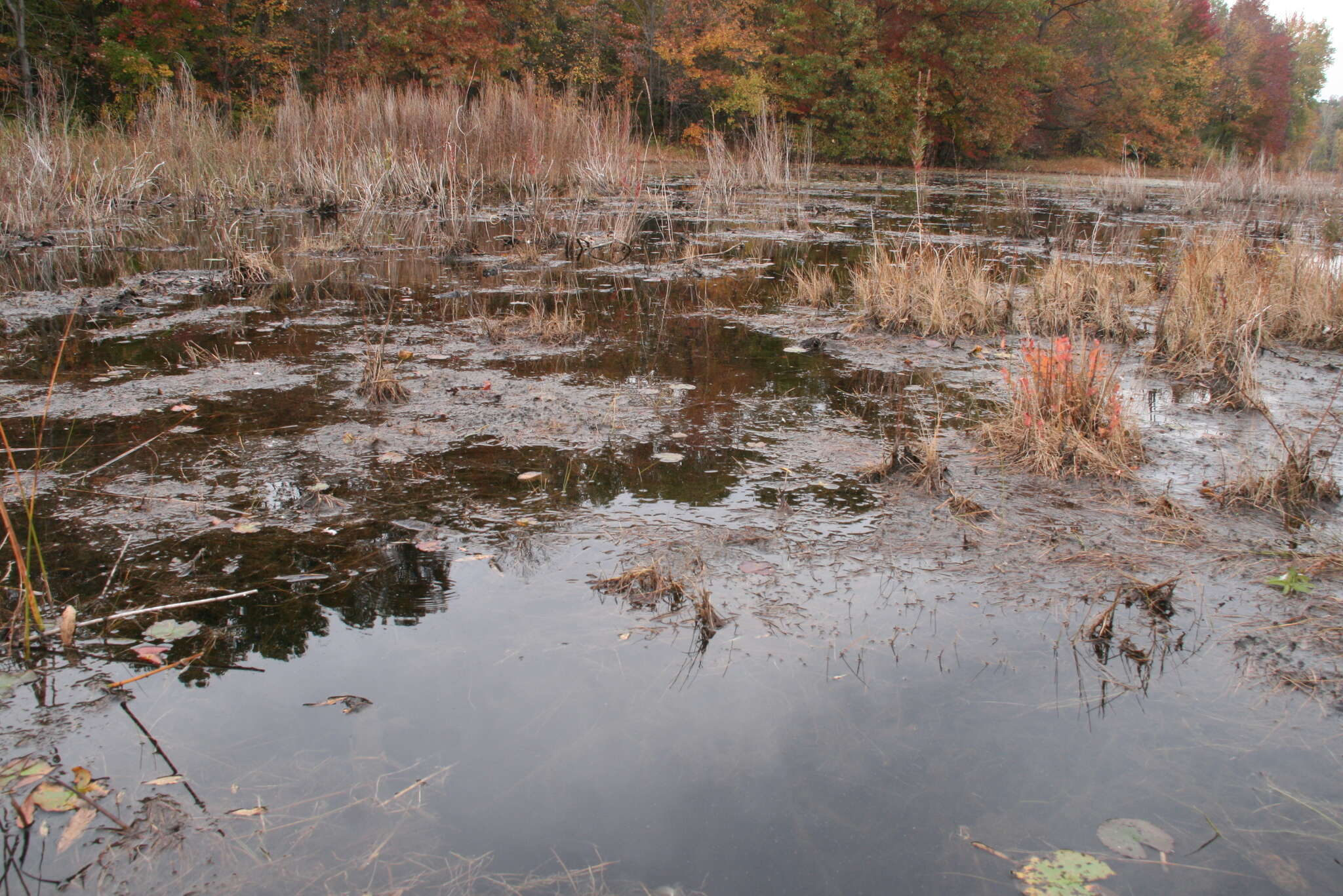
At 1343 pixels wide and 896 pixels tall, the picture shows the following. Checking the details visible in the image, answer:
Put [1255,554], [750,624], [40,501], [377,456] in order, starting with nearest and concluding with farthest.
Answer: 1. [750,624]
2. [1255,554]
3. [40,501]
4. [377,456]

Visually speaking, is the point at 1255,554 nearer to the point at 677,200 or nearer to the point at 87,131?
the point at 677,200

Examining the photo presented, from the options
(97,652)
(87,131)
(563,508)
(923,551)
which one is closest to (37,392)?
(97,652)

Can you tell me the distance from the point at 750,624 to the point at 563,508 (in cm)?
106

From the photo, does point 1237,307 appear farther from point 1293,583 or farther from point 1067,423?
point 1293,583

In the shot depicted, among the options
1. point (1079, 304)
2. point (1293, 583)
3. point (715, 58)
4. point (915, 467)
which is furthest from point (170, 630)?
point (715, 58)

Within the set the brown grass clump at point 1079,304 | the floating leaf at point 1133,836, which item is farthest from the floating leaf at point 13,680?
the brown grass clump at point 1079,304

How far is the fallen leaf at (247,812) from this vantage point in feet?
6.24

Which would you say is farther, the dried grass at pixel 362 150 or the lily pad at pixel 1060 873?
the dried grass at pixel 362 150

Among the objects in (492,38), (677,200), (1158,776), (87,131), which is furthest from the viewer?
(492,38)

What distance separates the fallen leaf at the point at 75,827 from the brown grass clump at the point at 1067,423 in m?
3.59

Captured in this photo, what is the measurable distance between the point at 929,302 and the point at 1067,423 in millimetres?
2683

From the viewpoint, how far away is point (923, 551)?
316 centimetres

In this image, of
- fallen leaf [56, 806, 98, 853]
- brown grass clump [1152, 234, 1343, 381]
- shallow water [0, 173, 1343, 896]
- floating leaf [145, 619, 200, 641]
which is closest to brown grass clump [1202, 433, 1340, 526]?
shallow water [0, 173, 1343, 896]

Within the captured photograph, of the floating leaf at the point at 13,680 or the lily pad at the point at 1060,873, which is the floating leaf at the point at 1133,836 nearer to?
the lily pad at the point at 1060,873
